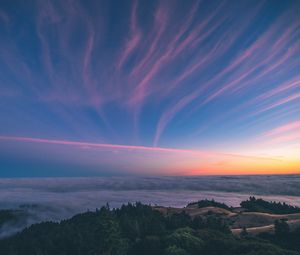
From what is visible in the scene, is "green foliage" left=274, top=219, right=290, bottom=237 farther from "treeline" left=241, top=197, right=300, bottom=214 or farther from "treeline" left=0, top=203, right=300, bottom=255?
"treeline" left=241, top=197, right=300, bottom=214

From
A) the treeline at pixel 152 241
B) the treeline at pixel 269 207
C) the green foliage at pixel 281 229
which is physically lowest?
the treeline at pixel 152 241

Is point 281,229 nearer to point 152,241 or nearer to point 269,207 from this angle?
point 152,241

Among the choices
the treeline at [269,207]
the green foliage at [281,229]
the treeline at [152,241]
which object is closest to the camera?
the treeline at [152,241]

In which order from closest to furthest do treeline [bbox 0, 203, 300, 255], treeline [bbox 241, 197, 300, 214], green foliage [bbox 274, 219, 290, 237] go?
treeline [bbox 0, 203, 300, 255], green foliage [bbox 274, 219, 290, 237], treeline [bbox 241, 197, 300, 214]

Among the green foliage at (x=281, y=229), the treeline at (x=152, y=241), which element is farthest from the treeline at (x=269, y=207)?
the green foliage at (x=281, y=229)

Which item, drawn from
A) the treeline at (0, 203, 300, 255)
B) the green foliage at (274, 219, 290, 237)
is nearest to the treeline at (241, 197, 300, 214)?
the treeline at (0, 203, 300, 255)

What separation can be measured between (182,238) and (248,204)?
108857mm

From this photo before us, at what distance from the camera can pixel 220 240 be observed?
81.6 metres

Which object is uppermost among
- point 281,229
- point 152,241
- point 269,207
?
point 269,207

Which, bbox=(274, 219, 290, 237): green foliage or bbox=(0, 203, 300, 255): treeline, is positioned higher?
bbox=(274, 219, 290, 237): green foliage

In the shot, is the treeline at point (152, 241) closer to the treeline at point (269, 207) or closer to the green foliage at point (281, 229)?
the green foliage at point (281, 229)

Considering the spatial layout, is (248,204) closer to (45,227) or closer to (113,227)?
(113,227)

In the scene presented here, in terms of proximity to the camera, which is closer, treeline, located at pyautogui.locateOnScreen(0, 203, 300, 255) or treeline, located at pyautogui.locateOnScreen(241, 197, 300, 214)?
treeline, located at pyautogui.locateOnScreen(0, 203, 300, 255)

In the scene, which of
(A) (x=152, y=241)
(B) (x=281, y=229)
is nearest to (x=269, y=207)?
(B) (x=281, y=229)
